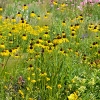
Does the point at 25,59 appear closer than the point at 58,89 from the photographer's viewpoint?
No

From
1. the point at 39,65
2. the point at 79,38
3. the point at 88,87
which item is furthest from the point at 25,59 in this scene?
the point at 79,38

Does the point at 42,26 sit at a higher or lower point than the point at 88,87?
higher

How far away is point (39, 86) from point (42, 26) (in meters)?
1.85

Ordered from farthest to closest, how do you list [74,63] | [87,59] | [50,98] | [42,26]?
[42,26], [87,59], [74,63], [50,98]

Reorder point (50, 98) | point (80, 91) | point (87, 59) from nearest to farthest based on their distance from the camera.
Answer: point (50, 98) < point (80, 91) < point (87, 59)

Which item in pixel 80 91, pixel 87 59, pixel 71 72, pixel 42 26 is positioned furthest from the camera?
pixel 42 26

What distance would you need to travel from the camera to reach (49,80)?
438 cm

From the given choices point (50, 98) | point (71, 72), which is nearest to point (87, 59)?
point (71, 72)

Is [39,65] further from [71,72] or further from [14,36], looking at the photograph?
[14,36]

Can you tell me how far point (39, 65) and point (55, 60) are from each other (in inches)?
7.9

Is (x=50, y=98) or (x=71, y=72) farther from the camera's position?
(x=71, y=72)

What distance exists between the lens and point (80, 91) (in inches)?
167

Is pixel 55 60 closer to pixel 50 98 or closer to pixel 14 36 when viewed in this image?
pixel 50 98

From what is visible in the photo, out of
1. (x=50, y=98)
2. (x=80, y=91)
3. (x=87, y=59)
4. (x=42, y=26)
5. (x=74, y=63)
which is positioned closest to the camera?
(x=50, y=98)
